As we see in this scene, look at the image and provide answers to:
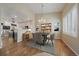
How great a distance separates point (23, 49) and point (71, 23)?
4.58 feet

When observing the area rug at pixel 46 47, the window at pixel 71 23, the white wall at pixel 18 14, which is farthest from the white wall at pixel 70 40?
the white wall at pixel 18 14

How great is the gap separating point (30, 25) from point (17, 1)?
687 mm

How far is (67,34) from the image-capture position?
9.46 ft

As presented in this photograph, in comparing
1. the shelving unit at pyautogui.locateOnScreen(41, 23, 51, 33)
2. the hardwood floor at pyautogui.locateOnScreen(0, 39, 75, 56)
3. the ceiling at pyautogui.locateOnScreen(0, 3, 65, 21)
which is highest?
the ceiling at pyautogui.locateOnScreen(0, 3, 65, 21)

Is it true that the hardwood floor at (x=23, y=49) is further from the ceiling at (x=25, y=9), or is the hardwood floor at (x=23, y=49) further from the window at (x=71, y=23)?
the ceiling at (x=25, y=9)

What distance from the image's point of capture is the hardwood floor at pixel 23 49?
2.76 metres

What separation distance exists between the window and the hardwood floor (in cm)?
36

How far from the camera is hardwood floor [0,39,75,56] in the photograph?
9.05ft

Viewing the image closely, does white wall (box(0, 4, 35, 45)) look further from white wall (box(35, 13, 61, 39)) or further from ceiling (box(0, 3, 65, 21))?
white wall (box(35, 13, 61, 39))

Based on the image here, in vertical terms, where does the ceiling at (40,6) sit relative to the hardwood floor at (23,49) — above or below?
above

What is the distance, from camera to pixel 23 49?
9.27 feet

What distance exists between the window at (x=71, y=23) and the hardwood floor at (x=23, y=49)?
36 centimetres

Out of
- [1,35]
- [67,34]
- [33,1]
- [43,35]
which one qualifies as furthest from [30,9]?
[67,34]

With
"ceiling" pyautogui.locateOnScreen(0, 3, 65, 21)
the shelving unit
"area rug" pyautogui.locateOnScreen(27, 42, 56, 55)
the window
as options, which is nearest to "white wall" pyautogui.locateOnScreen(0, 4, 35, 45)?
"ceiling" pyautogui.locateOnScreen(0, 3, 65, 21)
